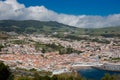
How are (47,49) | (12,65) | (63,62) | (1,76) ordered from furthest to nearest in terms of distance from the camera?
(47,49) < (63,62) < (12,65) < (1,76)

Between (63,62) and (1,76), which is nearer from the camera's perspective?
(1,76)

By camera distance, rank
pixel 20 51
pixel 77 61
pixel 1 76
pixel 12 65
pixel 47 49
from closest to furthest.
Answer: pixel 1 76
pixel 12 65
pixel 77 61
pixel 20 51
pixel 47 49

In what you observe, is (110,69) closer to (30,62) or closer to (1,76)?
(30,62)

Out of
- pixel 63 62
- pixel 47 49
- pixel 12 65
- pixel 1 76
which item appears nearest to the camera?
pixel 1 76

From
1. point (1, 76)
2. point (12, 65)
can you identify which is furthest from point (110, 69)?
point (1, 76)

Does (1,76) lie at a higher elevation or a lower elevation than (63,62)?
higher

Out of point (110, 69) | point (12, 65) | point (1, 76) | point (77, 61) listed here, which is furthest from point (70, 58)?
point (1, 76)

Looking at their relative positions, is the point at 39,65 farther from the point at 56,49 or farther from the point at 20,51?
the point at 56,49

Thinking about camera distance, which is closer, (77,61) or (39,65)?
(39,65)

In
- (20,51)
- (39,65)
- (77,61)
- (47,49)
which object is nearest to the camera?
(39,65)
